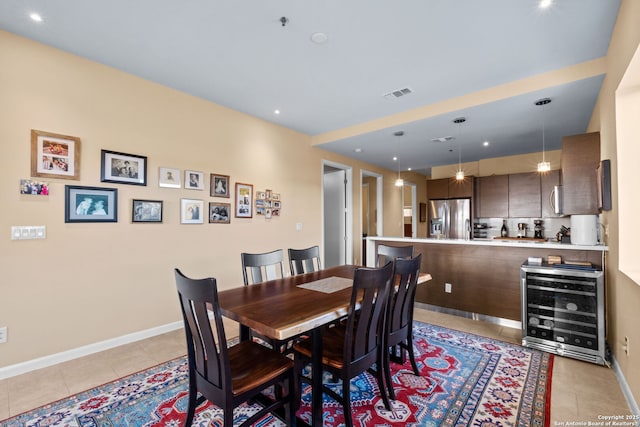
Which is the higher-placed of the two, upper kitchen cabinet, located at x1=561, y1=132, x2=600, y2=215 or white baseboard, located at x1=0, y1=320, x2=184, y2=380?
upper kitchen cabinet, located at x1=561, y1=132, x2=600, y2=215

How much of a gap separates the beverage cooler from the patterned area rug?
27 cm

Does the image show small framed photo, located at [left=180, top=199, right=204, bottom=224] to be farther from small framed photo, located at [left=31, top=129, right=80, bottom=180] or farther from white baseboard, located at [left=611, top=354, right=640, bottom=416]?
white baseboard, located at [left=611, top=354, right=640, bottom=416]

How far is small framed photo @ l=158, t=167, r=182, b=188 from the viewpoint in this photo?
131 inches

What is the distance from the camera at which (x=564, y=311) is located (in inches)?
108

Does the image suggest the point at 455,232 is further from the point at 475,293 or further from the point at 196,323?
the point at 196,323

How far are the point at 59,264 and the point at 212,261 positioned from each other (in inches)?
59.5

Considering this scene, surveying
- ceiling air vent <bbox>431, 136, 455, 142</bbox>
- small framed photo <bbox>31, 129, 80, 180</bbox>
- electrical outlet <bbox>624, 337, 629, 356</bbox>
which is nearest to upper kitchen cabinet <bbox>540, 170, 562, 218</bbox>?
ceiling air vent <bbox>431, 136, 455, 142</bbox>

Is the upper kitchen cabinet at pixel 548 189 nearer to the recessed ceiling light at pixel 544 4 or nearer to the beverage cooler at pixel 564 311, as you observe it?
the beverage cooler at pixel 564 311

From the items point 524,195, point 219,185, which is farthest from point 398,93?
point 524,195

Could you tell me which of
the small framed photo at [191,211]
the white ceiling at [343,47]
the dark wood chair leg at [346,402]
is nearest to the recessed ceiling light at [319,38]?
the white ceiling at [343,47]

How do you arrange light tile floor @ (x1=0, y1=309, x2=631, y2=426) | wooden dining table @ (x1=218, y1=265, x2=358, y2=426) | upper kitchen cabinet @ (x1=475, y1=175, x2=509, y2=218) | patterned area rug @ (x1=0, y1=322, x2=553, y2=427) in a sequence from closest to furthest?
wooden dining table @ (x1=218, y1=265, x2=358, y2=426) → patterned area rug @ (x1=0, y1=322, x2=553, y2=427) → light tile floor @ (x1=0, y1=309, x2=631, y2=426) → upper kitchen cabinet @ (x1=475, y1=175, x2=509, y2=218)

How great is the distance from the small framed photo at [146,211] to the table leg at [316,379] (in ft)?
8.07

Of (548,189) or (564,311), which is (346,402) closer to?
(564,311)

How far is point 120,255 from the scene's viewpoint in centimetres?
301
